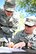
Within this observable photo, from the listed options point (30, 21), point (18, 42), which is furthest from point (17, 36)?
point (30, 21)

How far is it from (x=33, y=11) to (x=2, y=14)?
0.52 meters

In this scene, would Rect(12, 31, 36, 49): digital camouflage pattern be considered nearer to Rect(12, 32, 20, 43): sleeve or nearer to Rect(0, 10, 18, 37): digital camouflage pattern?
Rect(12, 32, 20, 43): sleeve

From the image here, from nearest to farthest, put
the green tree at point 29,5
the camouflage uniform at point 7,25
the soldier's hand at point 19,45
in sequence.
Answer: the soldier's hand at point 19,45 < the camouflage uniform at point 7,25 < the green tree at point 29,5

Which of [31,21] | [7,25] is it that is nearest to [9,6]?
[7,25]

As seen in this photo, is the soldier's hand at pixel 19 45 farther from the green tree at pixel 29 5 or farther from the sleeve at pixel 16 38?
the green tree at pixel 29 5

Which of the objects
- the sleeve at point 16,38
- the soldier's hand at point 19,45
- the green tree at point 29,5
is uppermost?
the green tree at point 29,5

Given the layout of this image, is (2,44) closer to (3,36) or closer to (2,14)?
(3,36)

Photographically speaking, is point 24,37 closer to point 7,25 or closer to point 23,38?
point 23,38

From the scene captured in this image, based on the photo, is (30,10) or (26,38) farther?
(30,10)

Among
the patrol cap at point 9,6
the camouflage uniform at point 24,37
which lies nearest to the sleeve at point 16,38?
the camouflage uniform at point 24,37

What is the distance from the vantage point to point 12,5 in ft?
9.80

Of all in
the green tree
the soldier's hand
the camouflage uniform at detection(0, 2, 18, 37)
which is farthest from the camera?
the green tree

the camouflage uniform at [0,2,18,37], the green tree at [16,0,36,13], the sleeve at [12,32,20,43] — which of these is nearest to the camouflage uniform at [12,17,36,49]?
the sleeve at [12,32,20,43]

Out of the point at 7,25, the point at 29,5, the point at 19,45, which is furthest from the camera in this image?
the point at 29,5
